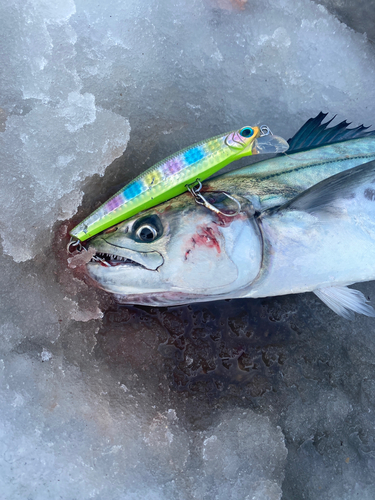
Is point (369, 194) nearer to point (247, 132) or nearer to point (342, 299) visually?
point (342, 299)

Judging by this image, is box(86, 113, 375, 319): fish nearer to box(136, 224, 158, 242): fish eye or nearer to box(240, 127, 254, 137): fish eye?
box(136, 224, 158, 242): fish eye

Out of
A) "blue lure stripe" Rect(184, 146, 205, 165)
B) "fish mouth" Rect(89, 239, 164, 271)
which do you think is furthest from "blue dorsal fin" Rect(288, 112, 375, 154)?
"fish mouth" Rect(89, 239, 164, 271)

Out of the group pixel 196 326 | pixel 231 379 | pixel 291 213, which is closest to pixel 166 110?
pixel 291 213

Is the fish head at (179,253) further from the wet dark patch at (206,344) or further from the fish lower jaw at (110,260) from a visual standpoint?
the wet dark patch at (206,344)

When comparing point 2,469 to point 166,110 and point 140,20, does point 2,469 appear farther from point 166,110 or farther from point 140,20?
point 140,20

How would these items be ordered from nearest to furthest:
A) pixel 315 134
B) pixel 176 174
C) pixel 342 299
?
pixel 176 174
pixel 342 299
pixel 315 134

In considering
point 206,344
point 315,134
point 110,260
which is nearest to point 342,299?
point 206,344

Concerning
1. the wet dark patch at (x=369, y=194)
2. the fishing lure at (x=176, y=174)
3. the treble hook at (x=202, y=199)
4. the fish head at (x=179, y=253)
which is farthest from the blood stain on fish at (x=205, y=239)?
the wet dark patch at (x=369, y=194)
